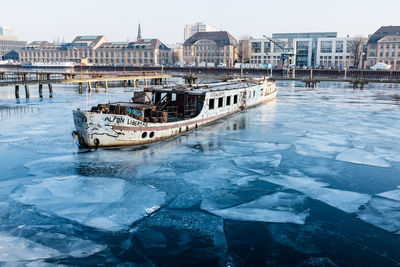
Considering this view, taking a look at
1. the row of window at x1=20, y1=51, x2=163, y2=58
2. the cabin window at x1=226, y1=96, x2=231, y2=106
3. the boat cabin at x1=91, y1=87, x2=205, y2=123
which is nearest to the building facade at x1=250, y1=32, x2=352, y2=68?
the row of window at x1=20, y1=51, x2=163, y2=58

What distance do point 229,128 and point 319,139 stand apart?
7882 mm

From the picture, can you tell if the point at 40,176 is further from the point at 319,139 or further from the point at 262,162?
the point at 319,139

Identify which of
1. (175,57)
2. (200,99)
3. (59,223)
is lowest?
(59,223)

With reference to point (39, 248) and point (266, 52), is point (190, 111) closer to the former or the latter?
point (39, 248)

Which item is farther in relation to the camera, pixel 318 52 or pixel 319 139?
pixel 318 52

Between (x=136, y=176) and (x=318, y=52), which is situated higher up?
(x=318, y=52)

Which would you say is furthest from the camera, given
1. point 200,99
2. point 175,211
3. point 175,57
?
point 175,57

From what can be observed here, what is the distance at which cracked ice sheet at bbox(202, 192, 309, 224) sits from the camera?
1274 cm

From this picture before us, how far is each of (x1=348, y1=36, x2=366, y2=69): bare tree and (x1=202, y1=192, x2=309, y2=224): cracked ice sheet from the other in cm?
14090

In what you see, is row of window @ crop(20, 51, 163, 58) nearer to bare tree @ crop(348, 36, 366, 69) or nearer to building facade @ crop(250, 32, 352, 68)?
building facade @ crop(250, 32, 352, 68)

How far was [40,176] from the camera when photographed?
17.0 meters

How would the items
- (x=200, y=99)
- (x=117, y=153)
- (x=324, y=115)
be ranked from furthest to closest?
(x=324, y=115), (x=200, y=99), (x=117, y=153)

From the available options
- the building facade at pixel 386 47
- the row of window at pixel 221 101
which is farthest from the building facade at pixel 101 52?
the row of window at pixel 221 101

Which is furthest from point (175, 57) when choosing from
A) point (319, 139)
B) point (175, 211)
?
point (175, 211)
